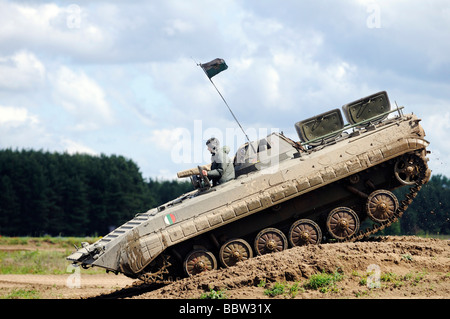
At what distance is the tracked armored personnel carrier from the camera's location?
17.0 metres

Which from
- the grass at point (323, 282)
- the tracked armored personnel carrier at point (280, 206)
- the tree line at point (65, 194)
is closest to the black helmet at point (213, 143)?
the tracked armored personnel carrier at point (280, 206)

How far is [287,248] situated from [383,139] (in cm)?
402

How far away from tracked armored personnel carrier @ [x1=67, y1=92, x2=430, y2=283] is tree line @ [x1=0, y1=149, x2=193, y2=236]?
5012 centimetres

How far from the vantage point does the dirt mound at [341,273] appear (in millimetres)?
14195

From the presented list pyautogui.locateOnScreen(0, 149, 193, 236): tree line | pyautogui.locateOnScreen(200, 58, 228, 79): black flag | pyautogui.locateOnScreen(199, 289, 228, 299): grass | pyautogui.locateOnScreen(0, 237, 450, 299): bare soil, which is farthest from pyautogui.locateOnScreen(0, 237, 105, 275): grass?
pyautogui.locateOnScreen(0, 149, 193, 236): tree line

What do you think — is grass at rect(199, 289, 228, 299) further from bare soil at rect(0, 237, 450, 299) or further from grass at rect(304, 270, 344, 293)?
grass at rect(304, 270, 344, 293)

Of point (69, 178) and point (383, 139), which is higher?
point (69, 178)

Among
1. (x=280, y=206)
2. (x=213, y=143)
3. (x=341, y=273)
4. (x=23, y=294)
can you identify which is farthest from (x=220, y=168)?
(x=23, y=294)

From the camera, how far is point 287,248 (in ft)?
58.6

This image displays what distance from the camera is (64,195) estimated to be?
69750mm

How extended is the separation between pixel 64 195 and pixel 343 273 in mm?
58277
